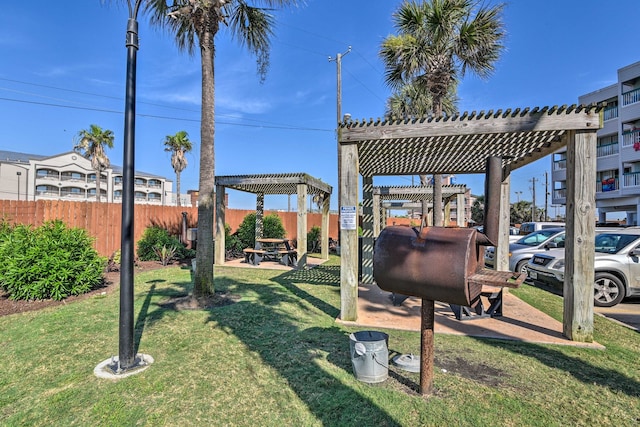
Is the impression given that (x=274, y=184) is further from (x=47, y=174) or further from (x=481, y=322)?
(x=47, y=174)

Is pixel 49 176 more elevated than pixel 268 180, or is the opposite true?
pixel 49 176

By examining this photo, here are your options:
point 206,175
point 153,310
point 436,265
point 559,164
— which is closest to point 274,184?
point 206,175

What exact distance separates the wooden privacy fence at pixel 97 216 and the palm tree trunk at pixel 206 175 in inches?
192

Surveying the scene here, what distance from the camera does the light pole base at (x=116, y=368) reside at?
3285 mm

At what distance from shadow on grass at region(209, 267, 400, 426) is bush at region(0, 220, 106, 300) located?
3143mm

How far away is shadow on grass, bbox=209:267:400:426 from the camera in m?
2.69

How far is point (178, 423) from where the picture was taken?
2523 millimetres

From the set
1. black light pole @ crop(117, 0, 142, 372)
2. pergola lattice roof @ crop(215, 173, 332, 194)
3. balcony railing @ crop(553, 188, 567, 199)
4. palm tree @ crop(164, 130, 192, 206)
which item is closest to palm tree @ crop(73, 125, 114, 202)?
palm tree @ crop(164, 130, 192, 206)

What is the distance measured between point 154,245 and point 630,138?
26841 millimetres

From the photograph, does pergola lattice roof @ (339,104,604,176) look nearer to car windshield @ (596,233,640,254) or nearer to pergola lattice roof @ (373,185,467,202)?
car windshield @ (596,233,640,254)

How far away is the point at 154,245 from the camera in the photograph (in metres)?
11.2

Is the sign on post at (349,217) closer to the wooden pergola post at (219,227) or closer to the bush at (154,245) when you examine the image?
the wooden pergola post at (219,227)

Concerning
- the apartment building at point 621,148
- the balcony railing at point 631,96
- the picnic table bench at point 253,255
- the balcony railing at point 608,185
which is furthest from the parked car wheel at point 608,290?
the balcony railing at point 631,96

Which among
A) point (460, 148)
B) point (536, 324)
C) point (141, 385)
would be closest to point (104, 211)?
point (141, 385)
